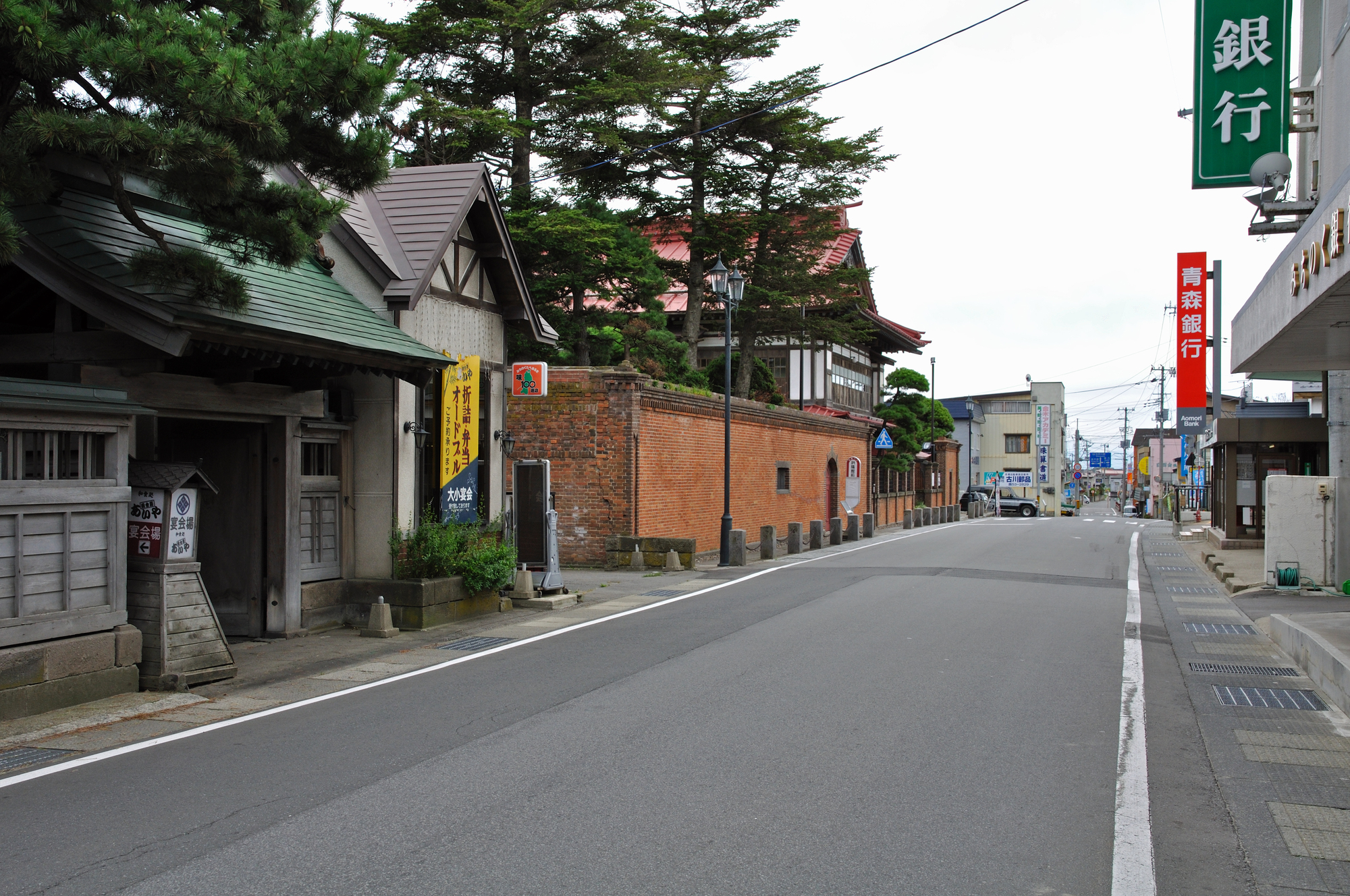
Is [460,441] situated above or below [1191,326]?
below

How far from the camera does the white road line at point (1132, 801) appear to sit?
501cm

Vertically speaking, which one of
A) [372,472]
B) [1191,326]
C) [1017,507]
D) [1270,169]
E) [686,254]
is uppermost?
[686,254]

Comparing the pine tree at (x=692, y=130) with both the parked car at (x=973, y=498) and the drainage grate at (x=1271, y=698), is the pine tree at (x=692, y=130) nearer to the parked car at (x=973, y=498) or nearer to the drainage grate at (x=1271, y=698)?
the drainage grate at (x=1271, y=698)

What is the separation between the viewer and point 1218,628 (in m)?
14.1

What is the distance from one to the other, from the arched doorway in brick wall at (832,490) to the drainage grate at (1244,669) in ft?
81.2

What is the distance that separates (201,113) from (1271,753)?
9587 mm

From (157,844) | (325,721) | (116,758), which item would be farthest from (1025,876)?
(116,758)

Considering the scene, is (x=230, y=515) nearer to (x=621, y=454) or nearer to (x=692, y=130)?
(x=621, y=454)

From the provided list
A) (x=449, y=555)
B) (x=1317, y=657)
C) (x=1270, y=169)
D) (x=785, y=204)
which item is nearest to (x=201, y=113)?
(x=449, y=555)

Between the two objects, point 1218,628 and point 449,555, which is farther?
point 1218,628

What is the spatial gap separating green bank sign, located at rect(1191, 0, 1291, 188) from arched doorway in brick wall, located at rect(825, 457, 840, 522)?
21686 mm

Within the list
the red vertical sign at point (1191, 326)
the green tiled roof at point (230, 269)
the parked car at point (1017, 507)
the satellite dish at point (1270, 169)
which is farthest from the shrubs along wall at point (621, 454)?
the parked car at point (1017, 507)

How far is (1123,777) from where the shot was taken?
6.74m

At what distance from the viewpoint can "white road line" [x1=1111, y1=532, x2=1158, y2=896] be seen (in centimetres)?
501
